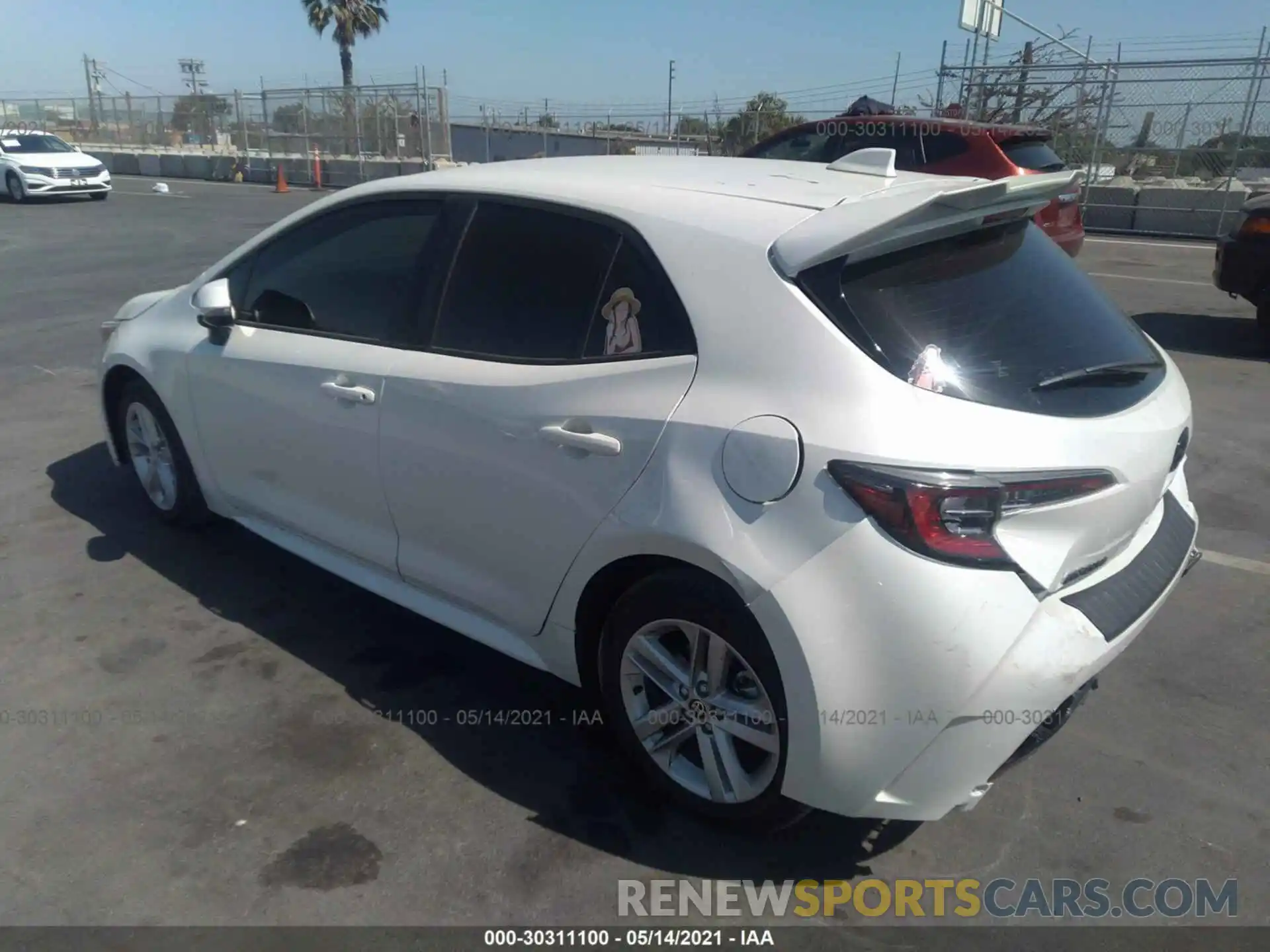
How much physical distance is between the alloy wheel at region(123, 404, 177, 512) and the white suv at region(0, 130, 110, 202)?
65.5 feet

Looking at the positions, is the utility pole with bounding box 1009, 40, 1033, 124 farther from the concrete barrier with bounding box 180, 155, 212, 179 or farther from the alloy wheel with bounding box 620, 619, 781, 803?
the concrete barrier with bounding box 180, 155, 212, 179

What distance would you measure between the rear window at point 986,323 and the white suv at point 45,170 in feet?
76.3

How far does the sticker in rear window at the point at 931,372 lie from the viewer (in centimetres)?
238

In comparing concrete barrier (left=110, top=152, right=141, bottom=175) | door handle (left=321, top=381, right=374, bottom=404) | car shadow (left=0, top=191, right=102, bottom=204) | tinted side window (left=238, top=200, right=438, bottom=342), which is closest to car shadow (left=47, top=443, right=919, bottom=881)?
door handle (left=321, top=381, right=374, bottom=404)

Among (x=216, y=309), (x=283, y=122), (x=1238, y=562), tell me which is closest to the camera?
(x=216, y=309)

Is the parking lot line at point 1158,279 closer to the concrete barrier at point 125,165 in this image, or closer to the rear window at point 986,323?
the rear window at point 986,323

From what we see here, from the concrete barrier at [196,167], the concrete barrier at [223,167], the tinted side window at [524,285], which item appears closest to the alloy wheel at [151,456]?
the tinted side window at [524,285]

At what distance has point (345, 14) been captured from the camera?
124 ft

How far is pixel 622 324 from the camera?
281 cm

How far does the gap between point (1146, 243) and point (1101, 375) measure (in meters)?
14.7

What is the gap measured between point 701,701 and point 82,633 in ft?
8.47

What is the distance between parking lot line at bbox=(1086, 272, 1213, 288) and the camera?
11383 millimetres

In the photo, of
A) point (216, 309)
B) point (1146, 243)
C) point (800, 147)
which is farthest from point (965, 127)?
point (1146, 243)

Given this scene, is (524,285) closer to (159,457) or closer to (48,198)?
(159,457)
